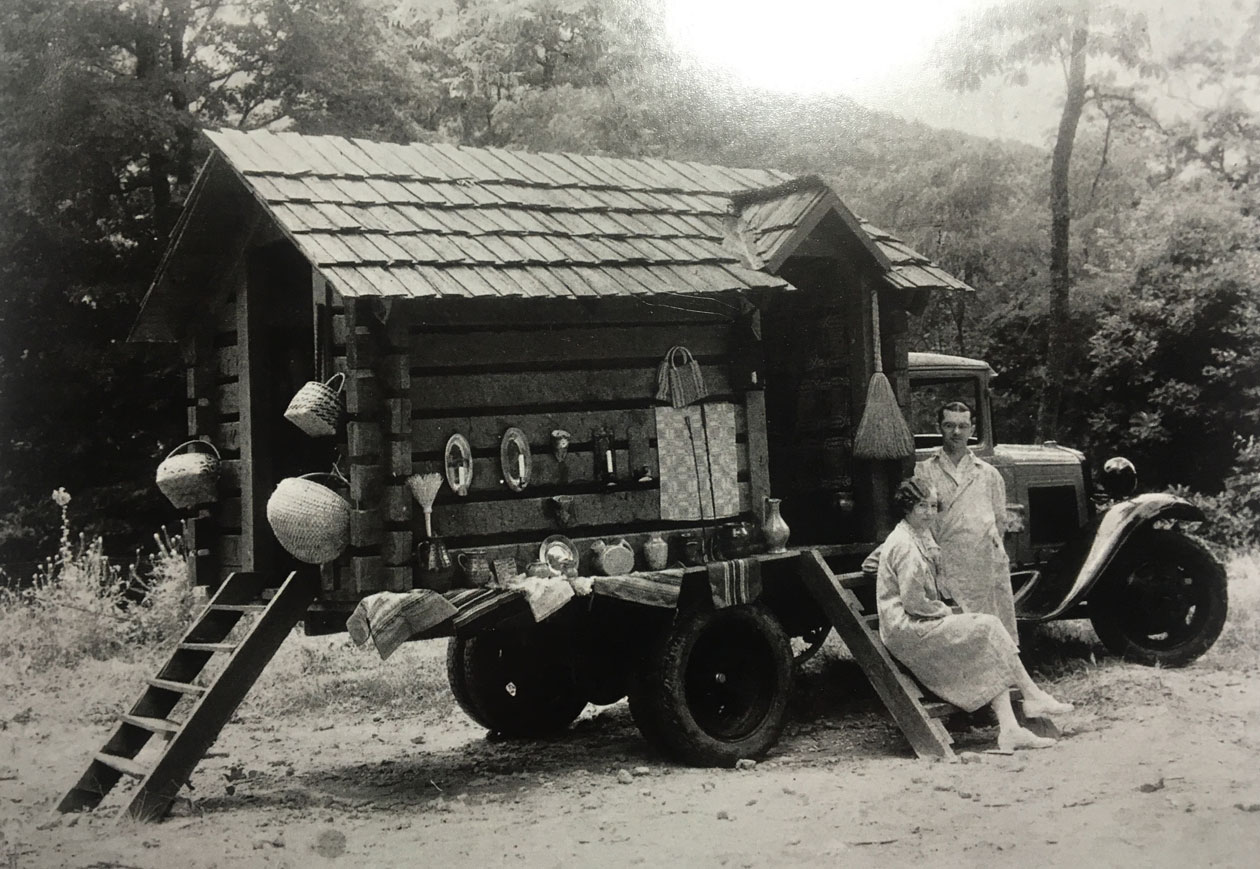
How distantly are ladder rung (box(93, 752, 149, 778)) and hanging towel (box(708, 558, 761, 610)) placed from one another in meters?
3.09

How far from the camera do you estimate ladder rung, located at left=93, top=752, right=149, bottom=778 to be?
236 inches

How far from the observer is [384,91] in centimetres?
1201

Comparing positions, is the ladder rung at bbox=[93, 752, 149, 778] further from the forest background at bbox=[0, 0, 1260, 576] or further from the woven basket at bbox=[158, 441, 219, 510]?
the forest background at bbox=[0, 0, 1260, 576]

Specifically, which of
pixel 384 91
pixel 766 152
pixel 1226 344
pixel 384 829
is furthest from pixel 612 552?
pixel 1226 344

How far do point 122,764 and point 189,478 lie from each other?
1.66m

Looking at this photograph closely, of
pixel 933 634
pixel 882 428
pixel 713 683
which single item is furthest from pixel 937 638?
pixel 882 428

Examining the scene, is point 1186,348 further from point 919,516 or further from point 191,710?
point 191,710

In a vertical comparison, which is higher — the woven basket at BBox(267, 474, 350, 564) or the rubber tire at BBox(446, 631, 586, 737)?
the woven basket at BBox(267, 474, 350, 564)

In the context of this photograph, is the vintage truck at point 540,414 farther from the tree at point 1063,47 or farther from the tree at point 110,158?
the tree at point 110,158

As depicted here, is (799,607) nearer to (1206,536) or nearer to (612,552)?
(612,552)

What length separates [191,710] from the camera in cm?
609

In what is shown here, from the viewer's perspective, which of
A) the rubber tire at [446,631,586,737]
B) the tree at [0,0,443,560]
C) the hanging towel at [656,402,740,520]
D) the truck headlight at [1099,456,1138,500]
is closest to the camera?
the hanging towel at [656,402,740,520]

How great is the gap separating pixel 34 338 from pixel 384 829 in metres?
4.83

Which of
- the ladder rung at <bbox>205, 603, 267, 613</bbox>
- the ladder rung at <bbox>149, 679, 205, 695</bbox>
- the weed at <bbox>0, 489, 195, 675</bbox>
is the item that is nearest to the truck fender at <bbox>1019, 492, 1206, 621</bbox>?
the ladder rung at <bbox>205, 603, 267, 613</bbox>
